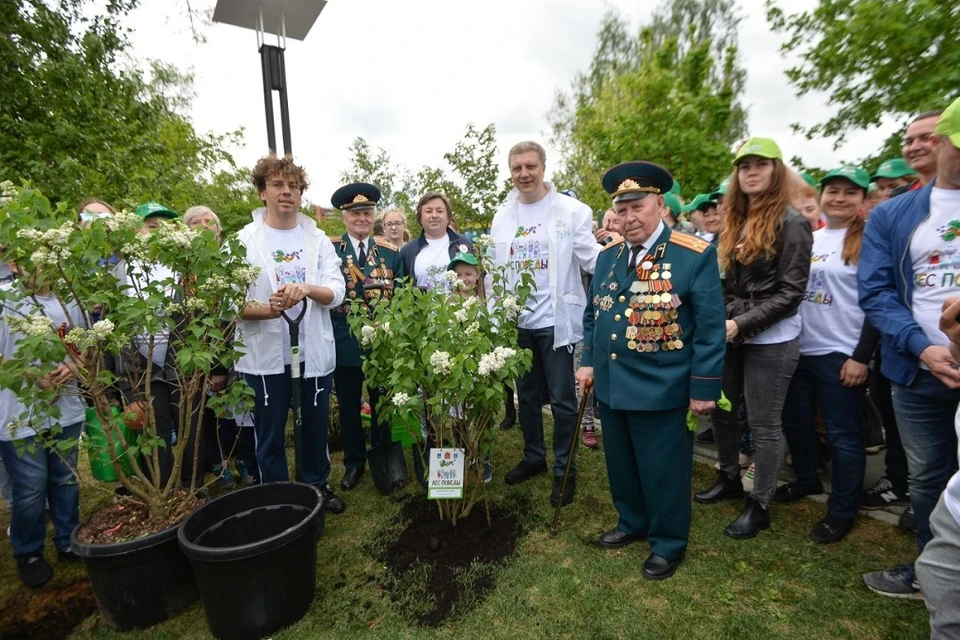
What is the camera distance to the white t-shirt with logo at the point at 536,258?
12.1 feet

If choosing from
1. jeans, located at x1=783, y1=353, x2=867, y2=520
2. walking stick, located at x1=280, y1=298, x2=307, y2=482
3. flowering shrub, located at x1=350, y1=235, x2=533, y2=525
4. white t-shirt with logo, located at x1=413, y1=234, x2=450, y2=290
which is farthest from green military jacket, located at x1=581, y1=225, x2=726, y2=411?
walking stick, located at x1=280, y1=298, x2=307, y2=482

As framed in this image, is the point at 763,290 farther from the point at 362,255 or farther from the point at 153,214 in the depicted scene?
the point at 153,214

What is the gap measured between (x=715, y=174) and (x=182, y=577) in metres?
7.19

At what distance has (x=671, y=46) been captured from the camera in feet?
24.9

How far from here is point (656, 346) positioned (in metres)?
2.63

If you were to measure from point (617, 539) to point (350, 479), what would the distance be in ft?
7.29

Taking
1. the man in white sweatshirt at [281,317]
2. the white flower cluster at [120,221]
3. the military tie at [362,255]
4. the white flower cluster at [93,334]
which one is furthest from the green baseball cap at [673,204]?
the white flower cluster at [93,334]

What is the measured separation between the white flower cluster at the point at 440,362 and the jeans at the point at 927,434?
2185mm

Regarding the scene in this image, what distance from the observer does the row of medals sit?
2.59 meters

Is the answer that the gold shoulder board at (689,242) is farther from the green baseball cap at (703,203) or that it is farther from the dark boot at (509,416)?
the dark boot at (509,416)

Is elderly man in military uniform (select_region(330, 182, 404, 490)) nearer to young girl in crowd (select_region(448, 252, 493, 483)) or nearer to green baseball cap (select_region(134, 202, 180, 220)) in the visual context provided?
young girl in crowd (select_region(448, 252, 493, 483))

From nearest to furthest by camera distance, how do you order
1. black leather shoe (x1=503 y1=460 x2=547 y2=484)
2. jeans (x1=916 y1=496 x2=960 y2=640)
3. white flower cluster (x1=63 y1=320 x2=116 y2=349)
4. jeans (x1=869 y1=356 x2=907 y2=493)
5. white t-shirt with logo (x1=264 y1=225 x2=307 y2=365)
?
jeans (x1=916 y1=496 x2=960 y2=640) < white flower cluster (x1=63 y1=320 x2=116 y2=349) < jeans (x1=869 y1=356 x2=907 y2=493) < white t-shirt with logo (x1=264 y1=225 x2=307 y2=365) < black leather shoe (x1=503 y1=460 x2=547 y2=484)

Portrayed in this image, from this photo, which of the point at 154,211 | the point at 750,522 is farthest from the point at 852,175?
the point at 154,211

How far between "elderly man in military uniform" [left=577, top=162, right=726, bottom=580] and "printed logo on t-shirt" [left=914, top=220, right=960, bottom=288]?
2.76ft
